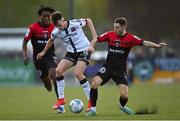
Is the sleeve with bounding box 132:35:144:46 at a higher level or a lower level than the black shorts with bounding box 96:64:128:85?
higher

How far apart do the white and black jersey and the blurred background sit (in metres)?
17.6

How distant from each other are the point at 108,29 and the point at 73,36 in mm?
27565

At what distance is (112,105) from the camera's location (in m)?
20.1

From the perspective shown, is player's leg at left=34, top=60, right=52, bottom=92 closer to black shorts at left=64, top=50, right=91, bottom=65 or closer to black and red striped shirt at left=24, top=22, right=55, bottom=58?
black and red striped shirt at left=24, top=22, right=55, bottom=58

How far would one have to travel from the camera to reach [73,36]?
56.9 feet

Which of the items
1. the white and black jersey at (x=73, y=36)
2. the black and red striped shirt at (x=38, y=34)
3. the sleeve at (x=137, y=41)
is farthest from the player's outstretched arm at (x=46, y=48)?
the sleeve at (x=137, y=41)

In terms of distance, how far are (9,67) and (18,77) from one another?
2.20 feet

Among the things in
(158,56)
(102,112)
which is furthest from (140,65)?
(102,112)

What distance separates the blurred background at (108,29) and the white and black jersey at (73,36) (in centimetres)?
1757

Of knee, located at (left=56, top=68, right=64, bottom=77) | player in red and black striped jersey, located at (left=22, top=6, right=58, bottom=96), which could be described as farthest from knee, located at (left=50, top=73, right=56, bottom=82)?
knee, located at (left=56, top=68, right=64, bottom=77)

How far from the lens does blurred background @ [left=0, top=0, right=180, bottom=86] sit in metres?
37.8

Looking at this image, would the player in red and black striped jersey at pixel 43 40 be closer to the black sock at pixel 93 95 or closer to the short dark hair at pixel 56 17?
the short dark hair at pixel 56 17

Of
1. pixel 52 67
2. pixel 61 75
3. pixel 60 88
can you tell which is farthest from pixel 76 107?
pixel 52 67

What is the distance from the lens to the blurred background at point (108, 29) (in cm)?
3781
